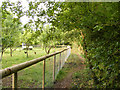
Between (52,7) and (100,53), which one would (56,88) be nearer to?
(100,53)

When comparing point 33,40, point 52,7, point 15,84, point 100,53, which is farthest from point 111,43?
point 33,40

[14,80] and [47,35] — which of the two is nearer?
[14,80]

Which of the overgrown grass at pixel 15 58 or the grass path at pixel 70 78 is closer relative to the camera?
the overgrown grass at pixel 15 58

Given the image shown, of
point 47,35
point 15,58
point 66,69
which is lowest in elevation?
point 66,69

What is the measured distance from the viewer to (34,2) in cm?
350

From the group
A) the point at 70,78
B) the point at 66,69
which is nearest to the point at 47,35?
the point at 70,78

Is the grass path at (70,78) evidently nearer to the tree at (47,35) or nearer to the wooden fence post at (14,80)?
the tree at (47,35)

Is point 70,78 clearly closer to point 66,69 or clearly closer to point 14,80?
point 66,69

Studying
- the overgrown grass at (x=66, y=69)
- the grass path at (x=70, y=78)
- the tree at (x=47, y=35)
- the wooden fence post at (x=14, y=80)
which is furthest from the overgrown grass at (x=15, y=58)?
the overgrown grass at (x=66, y=69)

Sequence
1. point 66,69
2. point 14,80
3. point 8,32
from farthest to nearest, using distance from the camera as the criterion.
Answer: point 66,69 → point 8,32 → point 14,80

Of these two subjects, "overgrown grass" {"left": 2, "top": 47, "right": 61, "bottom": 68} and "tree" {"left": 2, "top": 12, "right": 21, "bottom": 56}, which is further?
"tree" {"left": 2, "top": 12, "right": 21, "bottom": 56}

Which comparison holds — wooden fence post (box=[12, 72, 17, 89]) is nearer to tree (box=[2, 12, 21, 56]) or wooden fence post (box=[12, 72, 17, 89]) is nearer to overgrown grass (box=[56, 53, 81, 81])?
tree (box=[2, 12, 21, 56])

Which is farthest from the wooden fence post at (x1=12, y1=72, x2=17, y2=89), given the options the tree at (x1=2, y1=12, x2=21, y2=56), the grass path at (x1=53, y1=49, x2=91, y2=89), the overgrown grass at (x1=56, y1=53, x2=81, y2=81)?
the overgrown grass at (x1=56, y1=53, x2=81, y2=81)

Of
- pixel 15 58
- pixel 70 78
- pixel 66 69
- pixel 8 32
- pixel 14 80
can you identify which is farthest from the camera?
pixel 66 69
